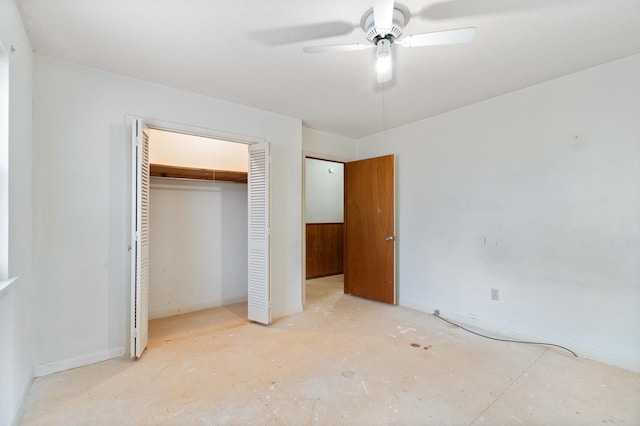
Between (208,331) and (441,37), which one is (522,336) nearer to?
(441,37)

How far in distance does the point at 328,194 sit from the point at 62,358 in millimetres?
4789

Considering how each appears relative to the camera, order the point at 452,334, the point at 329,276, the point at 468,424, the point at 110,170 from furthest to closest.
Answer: the point at 329,276, the point at 452,334, the point at 110,170, the point at 468,424

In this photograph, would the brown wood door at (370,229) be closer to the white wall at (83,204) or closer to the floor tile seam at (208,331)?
the floor tile seam at (208,331)

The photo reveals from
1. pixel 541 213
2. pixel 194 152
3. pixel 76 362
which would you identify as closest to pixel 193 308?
pixel 76 362

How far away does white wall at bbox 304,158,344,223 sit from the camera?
19.4 feet

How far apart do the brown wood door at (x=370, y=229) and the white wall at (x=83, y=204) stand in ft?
8.54

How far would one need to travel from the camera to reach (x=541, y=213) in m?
2.75

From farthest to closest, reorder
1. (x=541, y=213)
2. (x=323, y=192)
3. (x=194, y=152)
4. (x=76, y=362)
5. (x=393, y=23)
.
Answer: (x=323, y=192) → (x=194, y=152) → (x=541, y=213) → (x=76, y=362) → (x=393, y=23)

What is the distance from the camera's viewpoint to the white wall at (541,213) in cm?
235

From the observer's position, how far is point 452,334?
9.80ft

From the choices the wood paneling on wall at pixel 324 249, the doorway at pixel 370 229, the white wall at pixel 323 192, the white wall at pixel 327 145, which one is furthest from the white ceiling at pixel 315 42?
the wood paneling on wall at pixel 324 249

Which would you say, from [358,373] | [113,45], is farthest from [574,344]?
[113,45]

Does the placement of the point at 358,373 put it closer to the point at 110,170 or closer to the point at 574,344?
the point at 574,344

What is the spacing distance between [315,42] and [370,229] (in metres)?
2.71
